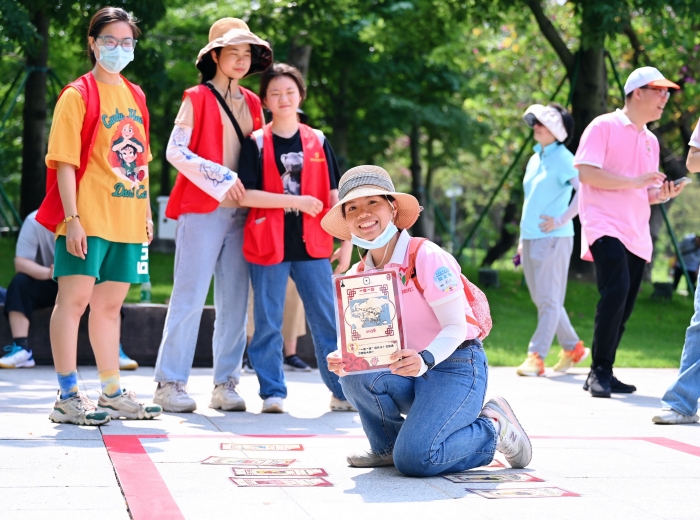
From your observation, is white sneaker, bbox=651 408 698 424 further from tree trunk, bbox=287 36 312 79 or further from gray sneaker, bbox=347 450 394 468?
tree trunk, bbox=287 36 312 79

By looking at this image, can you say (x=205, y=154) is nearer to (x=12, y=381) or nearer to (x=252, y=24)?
A: (x=12, y=381)

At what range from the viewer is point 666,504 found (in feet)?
13.3

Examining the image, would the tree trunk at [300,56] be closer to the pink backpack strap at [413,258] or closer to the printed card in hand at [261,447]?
the printed card in hand at [261,447]

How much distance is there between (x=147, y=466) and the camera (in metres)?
4.50

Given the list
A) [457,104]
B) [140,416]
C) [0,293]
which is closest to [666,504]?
[140,416]

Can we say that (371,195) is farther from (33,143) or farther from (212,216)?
(33,143)

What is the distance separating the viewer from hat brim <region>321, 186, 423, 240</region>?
15.0 feet

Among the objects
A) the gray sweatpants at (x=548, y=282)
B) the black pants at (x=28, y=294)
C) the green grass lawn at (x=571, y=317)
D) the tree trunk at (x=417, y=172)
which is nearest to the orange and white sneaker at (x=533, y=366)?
the gray sweatpants at (x=548, y=282)

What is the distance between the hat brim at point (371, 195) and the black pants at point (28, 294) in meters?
4.55

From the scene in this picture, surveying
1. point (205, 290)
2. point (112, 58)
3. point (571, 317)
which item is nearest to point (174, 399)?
point (205, 290)

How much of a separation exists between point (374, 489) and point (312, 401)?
2.90 m

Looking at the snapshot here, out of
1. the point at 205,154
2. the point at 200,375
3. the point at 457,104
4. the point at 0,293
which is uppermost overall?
the point at 457,104

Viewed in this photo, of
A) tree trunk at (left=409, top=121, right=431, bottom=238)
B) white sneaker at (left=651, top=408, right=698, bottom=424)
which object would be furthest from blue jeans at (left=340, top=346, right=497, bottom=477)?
tree trunk at (left=409, top=121, right=431, bottom=238)

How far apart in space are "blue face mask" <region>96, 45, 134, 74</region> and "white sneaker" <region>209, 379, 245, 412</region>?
2058mm
